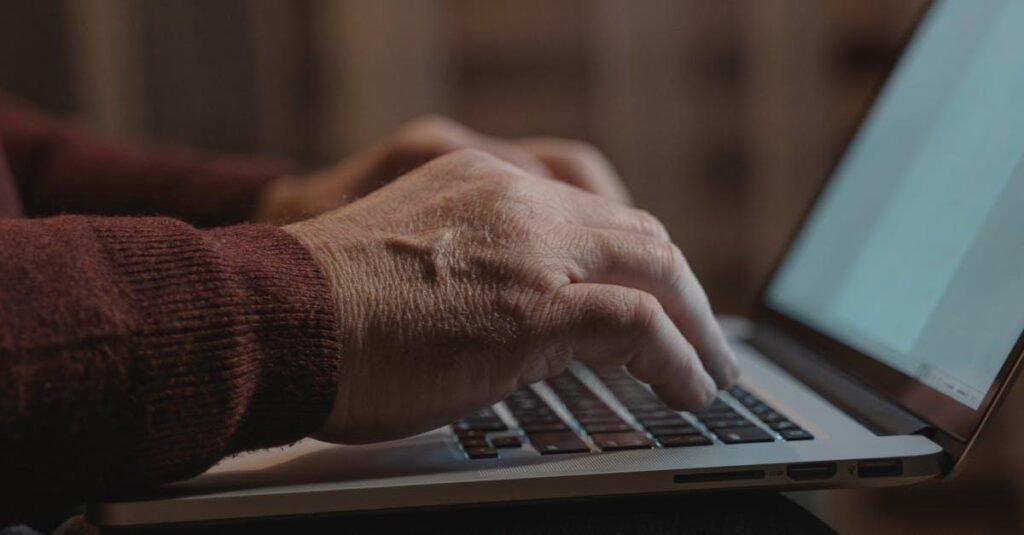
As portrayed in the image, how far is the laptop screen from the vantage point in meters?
0.50

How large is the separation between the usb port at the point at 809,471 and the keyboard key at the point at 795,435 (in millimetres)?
36

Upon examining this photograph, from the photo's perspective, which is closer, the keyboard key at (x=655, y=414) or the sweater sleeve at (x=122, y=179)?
the keyboard key at (x=655, y=414)

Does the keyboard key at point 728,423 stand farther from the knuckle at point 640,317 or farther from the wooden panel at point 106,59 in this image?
the wooden panel at point 106,59

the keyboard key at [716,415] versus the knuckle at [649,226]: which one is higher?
the knuckle at [649,226]

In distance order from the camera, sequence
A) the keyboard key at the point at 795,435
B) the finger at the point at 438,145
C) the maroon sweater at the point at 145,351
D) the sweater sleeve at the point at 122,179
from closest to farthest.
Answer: the maroon sweater at the point at 145,351 < the keyboard key at the point at 795,435 < the finger at the point at 438,145 < the sweater sleeve at the point at 122,179

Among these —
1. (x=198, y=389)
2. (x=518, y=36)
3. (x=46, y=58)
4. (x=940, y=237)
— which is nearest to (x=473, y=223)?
(x=198, y=389)

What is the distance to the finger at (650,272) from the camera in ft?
1.67

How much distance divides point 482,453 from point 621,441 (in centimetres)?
7

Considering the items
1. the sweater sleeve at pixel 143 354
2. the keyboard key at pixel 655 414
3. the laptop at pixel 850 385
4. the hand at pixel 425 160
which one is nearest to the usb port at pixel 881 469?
the laptop at pixel 850 385

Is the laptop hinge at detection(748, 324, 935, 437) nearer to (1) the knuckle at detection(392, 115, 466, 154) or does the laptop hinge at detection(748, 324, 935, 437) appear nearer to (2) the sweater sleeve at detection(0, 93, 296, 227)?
(1) the knuckle at detection(392, 115, 466, 154)

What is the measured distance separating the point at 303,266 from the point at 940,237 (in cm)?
35

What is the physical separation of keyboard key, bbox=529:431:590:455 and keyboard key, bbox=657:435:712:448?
38mm

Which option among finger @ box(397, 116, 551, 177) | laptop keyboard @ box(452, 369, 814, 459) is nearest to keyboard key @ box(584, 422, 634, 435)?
laptop keyboard @ box(452, 369, 814, 459)

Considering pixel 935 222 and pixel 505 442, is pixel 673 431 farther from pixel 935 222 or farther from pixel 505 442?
pixel 935 222
